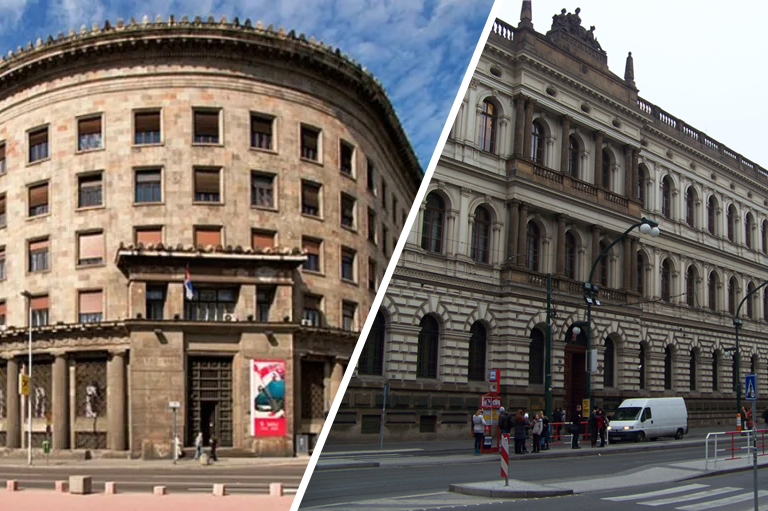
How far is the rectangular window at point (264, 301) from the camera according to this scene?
2.09 m

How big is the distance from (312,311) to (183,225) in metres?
0.37

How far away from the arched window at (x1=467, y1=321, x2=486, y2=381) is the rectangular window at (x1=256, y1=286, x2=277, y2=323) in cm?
426

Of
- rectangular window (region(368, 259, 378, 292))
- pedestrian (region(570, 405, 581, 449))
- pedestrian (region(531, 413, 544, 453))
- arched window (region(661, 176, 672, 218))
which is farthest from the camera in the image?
pedestrian (region(570, 405, 581, 449))

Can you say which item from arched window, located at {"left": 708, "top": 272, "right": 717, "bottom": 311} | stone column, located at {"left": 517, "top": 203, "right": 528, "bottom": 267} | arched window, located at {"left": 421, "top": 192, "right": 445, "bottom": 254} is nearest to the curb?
stone column, located at {"left": 517, "top": 203, "right": 528, "bottom": 267}

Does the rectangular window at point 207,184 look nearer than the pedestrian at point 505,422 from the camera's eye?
Yes

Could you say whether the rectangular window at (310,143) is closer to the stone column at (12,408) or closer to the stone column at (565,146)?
the stone column at (12,408)

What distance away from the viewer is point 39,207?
2.08 metres

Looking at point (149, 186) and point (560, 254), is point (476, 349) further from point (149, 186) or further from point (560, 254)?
point (560, 254)

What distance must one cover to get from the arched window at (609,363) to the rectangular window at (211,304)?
15.8 m

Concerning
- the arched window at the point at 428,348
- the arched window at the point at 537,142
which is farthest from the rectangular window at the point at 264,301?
the arched window at the point at 537,142

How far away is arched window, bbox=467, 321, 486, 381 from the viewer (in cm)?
637

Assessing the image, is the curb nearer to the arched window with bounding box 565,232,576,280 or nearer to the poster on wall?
the arched window with bounding box 565,232,576,280

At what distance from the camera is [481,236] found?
6727 mm

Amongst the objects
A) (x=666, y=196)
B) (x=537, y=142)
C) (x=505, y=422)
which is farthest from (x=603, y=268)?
(x=537, y=142)
